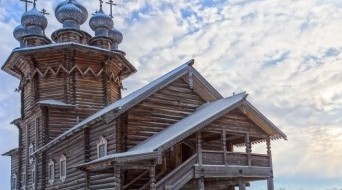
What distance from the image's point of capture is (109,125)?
22.5 meters

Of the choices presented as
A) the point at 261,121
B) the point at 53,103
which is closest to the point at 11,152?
the point at 53,103

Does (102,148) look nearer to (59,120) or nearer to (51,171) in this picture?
(51,171)

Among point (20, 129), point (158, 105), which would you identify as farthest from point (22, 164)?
point (158, 105)

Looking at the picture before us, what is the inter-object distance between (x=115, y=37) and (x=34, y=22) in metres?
6.29

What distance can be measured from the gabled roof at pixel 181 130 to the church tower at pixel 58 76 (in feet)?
34.4

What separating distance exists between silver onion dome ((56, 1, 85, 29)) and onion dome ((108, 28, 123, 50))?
11.2ft

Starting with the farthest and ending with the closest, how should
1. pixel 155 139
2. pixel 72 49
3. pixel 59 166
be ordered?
pixel 72 49, pixel 59 166, pixel 155 139

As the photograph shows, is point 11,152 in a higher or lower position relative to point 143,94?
lower

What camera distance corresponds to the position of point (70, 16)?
34125 millimetres

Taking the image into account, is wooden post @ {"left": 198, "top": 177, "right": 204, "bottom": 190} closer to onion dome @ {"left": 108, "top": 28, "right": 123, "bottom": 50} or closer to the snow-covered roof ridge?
the snow-covered roof ridge

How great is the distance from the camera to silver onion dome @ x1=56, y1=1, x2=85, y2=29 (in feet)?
112

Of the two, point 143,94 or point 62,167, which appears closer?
point 143,94

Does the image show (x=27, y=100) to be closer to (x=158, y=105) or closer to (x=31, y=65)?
(x=31, y=65)

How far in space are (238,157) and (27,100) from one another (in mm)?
17742
